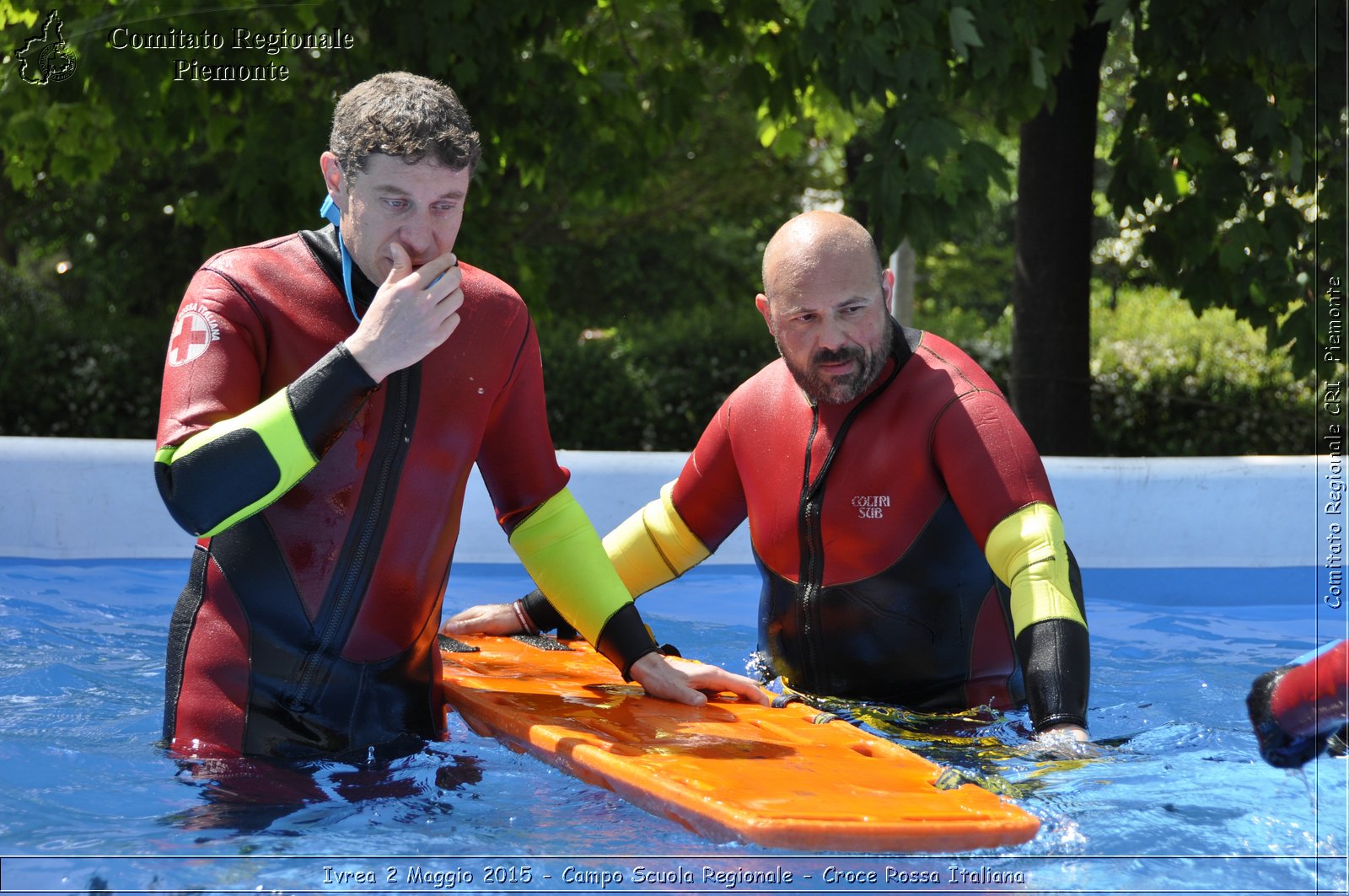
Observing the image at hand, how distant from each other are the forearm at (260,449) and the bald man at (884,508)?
1207 millimetres

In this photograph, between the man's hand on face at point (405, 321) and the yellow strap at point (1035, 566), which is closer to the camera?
the man's hand on face at point (405, 321)

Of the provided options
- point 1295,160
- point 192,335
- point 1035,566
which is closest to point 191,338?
point 192,335

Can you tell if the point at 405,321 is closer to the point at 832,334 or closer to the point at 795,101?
the point at 832,334

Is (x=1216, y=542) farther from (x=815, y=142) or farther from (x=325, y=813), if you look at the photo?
(x=815, y=142)

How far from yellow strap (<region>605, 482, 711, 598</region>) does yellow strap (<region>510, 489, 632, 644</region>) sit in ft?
2.21

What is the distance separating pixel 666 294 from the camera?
54.1 feet

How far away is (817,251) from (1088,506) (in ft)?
Result: 9.81

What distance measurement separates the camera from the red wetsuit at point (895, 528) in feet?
10.8

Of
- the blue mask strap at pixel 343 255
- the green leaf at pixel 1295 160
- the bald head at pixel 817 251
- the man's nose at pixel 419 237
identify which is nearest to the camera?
the man's nose at pixel 419 237

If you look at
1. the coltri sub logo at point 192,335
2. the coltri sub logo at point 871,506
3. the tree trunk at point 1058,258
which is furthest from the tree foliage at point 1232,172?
the coltri sub logo at point 192,335

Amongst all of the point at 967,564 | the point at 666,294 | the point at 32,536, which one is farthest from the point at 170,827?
the point at 666,294

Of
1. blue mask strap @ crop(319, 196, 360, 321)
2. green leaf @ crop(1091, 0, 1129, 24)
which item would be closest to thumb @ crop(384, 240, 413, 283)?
blue mask strap @ crop(319, 196, 360, 321)

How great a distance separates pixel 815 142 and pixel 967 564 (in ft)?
37.2

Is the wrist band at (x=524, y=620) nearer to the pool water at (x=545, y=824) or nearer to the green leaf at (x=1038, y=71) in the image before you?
the pool water at (x=545, y=824)
